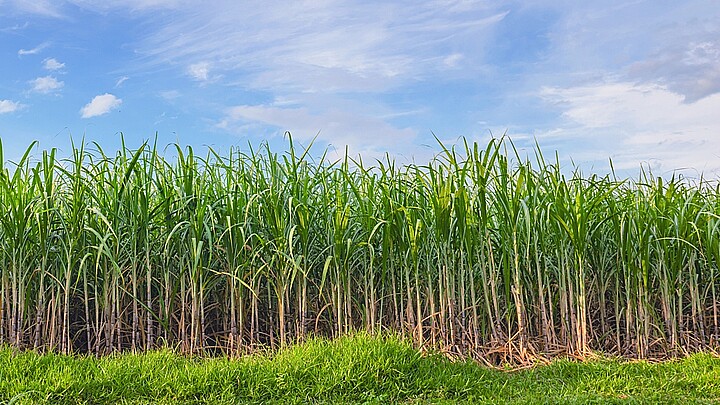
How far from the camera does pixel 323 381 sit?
3.38m

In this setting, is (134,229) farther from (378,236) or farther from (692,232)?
(692,232)

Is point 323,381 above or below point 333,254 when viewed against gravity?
below

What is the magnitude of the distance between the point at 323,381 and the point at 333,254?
1.12m

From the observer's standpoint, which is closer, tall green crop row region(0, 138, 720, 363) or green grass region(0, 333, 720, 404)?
green grass region(0, 333, 720, 404)

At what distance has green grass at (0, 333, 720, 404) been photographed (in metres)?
3.29

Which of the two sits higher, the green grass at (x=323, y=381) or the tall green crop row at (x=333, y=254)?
the tall green crop row at (x=333, y=254)

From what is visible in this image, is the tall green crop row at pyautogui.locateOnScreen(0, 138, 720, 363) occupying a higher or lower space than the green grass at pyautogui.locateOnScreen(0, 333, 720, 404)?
higher

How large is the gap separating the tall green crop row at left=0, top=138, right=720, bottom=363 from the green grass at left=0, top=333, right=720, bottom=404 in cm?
48

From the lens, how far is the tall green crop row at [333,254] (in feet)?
13.5

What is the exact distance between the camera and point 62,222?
4121mm

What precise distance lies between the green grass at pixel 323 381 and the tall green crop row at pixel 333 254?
1.58 feet

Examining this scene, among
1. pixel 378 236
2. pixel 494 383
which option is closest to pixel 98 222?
pixel 378 236

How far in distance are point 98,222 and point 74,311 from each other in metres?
0.88

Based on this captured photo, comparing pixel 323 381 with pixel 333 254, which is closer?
pixel 323 381
